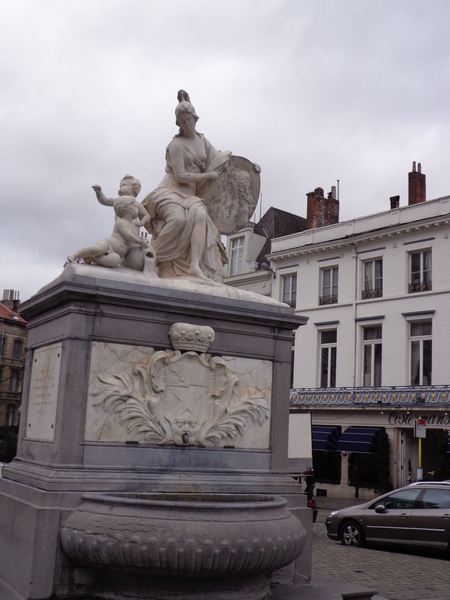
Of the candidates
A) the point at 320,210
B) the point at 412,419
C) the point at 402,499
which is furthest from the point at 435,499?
the point at 320,210

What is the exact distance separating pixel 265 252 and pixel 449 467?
1657cm

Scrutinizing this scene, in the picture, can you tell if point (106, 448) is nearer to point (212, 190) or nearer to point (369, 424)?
point (212, 190)

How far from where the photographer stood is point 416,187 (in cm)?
3434

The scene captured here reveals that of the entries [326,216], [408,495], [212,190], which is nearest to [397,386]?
[326,216]

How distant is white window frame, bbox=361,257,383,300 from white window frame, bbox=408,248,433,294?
5.24ft

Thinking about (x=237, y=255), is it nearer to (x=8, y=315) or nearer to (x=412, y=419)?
(x=412, y=419)

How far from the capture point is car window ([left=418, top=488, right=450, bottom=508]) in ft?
45.7

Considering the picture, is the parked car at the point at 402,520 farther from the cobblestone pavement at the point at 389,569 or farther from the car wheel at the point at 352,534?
the cobblestone pavement at the point at 389,569

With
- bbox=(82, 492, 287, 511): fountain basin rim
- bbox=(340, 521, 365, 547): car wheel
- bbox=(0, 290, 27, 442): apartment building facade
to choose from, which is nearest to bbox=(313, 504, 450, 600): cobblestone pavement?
bbox=(340, 521, 365, 547): car wheel

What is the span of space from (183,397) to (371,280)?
27037mm

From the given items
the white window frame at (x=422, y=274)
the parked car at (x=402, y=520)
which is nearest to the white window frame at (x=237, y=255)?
the white window frame at (x=422, y=274)

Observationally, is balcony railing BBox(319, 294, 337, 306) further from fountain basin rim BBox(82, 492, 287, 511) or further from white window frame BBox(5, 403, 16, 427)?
white window frame BBox(5, 403, 16, 427)

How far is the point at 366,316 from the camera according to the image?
33094 mm

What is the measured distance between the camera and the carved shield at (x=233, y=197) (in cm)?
911
